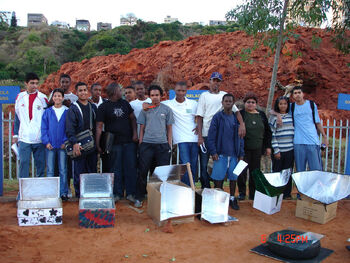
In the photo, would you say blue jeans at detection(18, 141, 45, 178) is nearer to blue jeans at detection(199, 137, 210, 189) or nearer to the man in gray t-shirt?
the man in gray t-shirt

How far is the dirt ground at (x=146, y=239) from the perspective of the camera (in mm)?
3812

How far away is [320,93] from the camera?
55.9 ft

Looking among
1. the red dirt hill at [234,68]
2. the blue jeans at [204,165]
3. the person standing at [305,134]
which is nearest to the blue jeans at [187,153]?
the blue jeans at [204,165]

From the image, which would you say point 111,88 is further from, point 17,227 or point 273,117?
point 273,117

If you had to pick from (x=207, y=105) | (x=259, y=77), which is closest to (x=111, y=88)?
(x=207, y=105)

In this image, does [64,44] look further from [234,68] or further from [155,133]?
[155,133]

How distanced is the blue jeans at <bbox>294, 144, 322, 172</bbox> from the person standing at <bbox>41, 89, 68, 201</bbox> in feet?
12.7

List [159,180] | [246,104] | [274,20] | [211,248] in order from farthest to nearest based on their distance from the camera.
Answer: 1. [274,20]
2. [246,104]
3. [159,180]
4. [211,248]

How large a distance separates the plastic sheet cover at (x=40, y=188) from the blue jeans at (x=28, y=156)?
1.77 feet

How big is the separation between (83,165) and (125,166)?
671 millimetres

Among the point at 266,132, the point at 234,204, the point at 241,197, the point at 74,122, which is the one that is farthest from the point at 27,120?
the point at 266,132

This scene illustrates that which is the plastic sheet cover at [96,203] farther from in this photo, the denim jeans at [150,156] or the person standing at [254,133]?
the person standing at [254,133]

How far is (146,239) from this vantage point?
431 centimetres

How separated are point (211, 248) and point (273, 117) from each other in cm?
271
